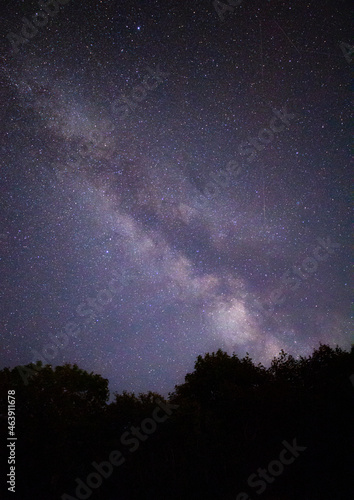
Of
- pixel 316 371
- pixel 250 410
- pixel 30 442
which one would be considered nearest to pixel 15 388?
pixel 30 442

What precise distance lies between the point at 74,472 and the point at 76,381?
21.1 meters

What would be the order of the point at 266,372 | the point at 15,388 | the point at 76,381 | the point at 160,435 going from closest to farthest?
the point at 160,435
the point at 15,388
the point at 266,372
the point at 76,381

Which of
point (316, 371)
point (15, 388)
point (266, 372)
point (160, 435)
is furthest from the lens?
point (266, 372)

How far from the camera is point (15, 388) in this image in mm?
17516

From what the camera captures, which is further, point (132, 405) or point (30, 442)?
point (132, 405)

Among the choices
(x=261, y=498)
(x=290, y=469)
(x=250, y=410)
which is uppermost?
(x=250, y=410)

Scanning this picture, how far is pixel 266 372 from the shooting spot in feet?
84.6

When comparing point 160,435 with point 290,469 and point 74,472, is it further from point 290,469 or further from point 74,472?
point 290,469

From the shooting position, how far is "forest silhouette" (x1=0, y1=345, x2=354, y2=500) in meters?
14.5

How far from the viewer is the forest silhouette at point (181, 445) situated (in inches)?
571

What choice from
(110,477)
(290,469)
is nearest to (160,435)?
(110,477)

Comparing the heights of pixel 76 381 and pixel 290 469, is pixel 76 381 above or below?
above

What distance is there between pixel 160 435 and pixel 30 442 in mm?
6641

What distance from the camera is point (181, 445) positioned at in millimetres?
15867
